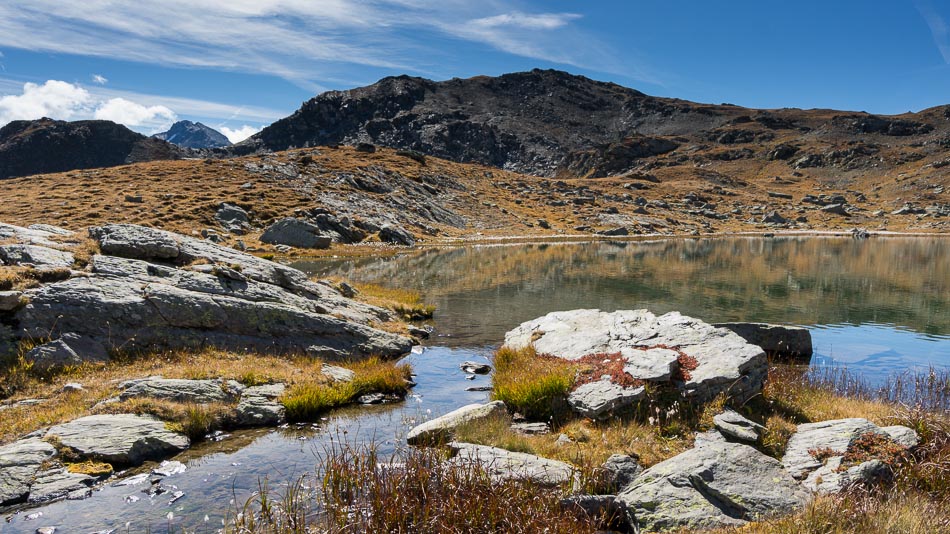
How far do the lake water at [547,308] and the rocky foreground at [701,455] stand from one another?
3.25m

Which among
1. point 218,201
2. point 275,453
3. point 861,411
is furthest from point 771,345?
point 218,201

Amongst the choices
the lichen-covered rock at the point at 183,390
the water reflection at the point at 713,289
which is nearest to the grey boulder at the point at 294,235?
the water reflection at the point at 713,289

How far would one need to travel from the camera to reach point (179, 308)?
18359mm

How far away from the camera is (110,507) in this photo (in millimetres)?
9703

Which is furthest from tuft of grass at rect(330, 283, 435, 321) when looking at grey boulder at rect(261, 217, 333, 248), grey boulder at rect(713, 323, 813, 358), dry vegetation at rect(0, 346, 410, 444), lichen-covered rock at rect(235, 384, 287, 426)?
grey boulder at rect(261, 217, 333, 248)

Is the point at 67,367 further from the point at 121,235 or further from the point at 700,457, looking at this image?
the point at 700,457

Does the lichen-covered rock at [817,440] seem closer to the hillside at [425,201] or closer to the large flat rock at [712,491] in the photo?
the large flat rock at [712,491]

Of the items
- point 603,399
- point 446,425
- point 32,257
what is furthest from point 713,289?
point 32,257

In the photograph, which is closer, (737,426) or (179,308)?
(737,426)

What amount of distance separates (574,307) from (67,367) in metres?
27.0

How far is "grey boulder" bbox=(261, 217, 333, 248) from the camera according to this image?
70250 millimetres

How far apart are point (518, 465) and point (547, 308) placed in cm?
2486

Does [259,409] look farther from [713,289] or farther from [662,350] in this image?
[713,289]

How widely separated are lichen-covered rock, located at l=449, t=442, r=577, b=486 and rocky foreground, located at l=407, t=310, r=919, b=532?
22 millimetres
